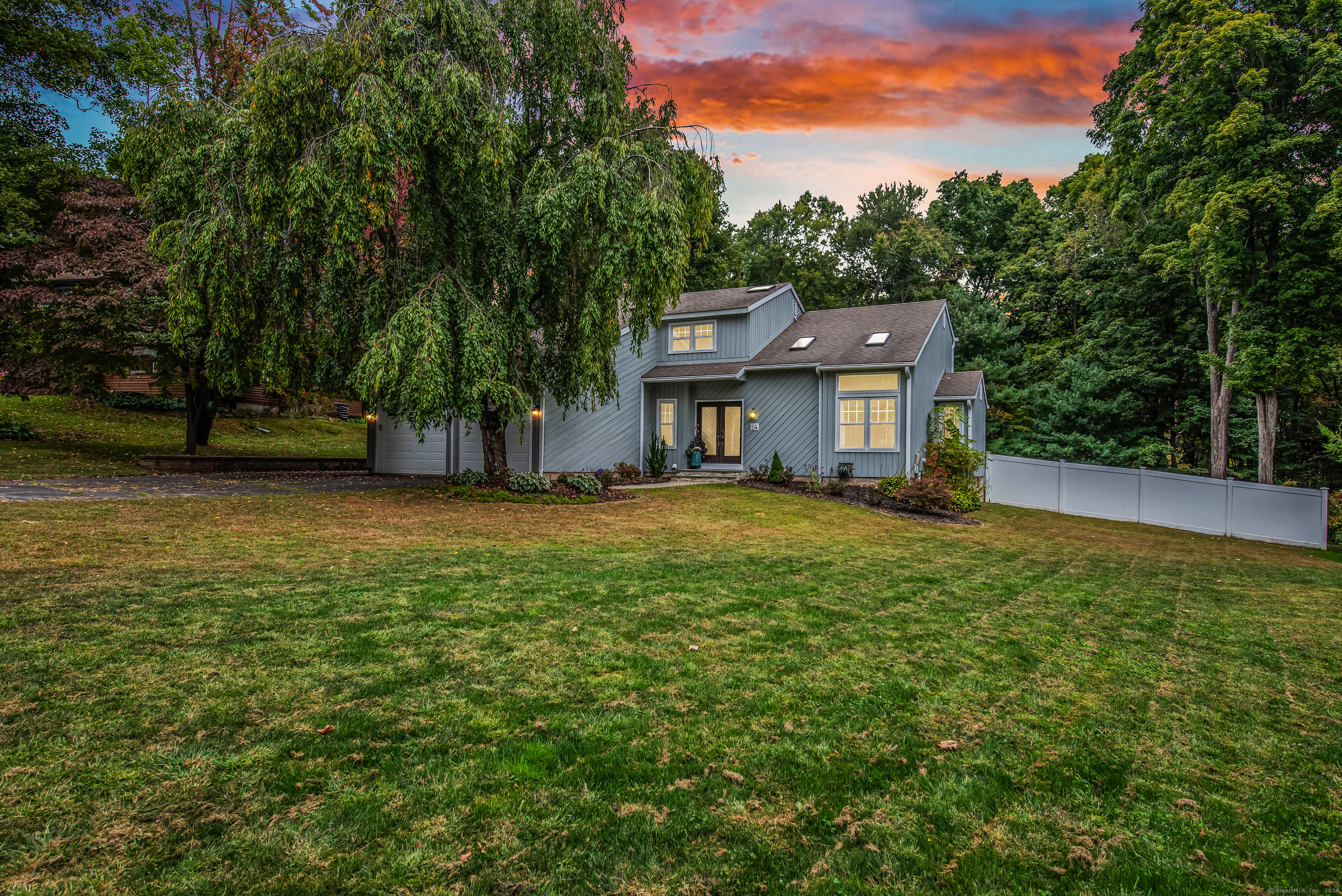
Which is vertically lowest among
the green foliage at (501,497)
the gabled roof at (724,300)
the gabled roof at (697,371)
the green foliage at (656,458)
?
the green foliage at (501,497)

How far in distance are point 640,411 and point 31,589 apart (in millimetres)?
14349

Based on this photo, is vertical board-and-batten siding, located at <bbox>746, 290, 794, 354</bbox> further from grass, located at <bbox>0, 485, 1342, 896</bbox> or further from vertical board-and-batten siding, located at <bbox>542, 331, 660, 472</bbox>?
grass, located at <bbox>0, 485, 1342, 896</bbox>

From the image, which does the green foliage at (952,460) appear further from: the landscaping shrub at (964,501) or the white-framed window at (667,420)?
the white-framed window at (667,420)

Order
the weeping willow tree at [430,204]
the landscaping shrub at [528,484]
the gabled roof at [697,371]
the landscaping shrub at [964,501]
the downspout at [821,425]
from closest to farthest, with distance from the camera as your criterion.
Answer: the weeping willow tree at [430,204] < the landscaping shrub at [528,484] < the landscaping shrub at [964,501] < the downspout at [821,425] < the gabled roof at [697,371]

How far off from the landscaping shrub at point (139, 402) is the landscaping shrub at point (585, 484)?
16039 mm

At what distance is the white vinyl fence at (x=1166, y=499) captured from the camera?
13.2 m

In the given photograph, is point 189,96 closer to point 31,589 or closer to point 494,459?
point 494,459

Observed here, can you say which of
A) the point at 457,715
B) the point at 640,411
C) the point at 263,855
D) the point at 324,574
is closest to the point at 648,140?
the point at 640,411

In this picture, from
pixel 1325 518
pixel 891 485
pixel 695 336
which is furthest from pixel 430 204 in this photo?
pixel 1325 518

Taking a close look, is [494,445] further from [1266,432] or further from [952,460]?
[1266,432]

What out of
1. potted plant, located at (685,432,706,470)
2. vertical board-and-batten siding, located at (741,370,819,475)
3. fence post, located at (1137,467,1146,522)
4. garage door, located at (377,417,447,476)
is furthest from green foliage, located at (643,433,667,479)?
fence post, located at (1137,467,1146,522)

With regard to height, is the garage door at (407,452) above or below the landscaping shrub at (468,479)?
above

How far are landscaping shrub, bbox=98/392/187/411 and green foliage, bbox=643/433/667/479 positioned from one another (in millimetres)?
15506

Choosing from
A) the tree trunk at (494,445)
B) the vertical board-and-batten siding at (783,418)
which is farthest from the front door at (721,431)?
the tree trunk at (494,445)
